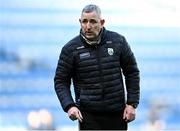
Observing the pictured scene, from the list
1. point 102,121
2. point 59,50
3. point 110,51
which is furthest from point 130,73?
point 59,50

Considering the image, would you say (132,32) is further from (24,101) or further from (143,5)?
(24,101)

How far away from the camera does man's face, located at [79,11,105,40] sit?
378 centimetres

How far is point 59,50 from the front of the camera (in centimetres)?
784

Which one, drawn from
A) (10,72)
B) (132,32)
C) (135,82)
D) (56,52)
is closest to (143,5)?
(132,32)

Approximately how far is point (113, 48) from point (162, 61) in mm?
4324

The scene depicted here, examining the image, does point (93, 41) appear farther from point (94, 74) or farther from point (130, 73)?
point (130, 73)

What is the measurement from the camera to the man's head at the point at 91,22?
12.4 feet

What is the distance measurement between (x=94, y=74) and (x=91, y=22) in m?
0.26

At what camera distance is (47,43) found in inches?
313

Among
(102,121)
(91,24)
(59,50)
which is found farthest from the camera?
(59,50)

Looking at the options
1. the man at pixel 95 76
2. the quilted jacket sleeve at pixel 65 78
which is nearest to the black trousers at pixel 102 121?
the man at pixel 95 76

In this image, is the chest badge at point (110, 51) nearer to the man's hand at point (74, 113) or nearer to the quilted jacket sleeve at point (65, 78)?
the quilted jacket sleeve at point (65, 78)

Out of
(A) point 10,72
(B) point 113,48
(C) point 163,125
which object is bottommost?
(C) point 163,125

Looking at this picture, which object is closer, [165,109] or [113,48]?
[113,48]
